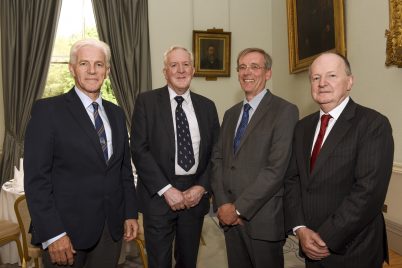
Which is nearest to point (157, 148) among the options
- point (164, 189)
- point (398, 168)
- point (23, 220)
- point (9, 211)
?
point (164, 189)

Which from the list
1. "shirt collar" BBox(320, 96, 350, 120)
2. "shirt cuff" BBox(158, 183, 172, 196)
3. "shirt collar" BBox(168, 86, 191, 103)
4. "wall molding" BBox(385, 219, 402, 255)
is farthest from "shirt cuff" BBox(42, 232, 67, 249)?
"wall molding" BBox(385, 219, 402, 255)

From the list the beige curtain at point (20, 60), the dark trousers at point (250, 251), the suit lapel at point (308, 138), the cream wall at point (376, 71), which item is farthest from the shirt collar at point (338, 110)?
the beige curtain at point (20, 60)

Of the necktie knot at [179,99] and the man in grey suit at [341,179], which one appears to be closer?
the man in grey suit at [341,179]

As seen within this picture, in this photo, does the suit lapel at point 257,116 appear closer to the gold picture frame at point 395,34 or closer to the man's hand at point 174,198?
the man's hand at point 174,198

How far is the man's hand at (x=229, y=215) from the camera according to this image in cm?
239

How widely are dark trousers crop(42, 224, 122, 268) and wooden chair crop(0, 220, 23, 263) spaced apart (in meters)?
1.93

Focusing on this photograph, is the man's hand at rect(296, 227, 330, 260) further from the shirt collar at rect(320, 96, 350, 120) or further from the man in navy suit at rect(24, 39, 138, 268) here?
the man in navy suit at rect(24, 39, 138, 268)

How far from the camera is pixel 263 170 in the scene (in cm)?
234

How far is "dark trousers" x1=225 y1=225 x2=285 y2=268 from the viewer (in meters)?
2.37

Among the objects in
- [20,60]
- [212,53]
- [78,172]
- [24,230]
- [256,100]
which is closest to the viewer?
[78,172]

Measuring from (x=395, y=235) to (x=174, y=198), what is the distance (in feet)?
7.39

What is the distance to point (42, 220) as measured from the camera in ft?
6.02

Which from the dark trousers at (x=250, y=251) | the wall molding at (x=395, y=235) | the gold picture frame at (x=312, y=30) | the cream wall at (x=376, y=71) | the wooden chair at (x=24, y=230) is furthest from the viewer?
the gold picture frame at (x=312, y=30)

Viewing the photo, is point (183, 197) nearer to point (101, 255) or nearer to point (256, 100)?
point (101, 255)
